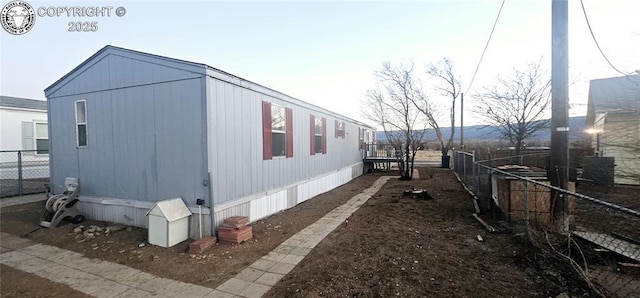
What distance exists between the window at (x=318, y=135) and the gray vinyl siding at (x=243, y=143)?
0.88m

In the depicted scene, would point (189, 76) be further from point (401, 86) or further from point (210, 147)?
point (401, 86)

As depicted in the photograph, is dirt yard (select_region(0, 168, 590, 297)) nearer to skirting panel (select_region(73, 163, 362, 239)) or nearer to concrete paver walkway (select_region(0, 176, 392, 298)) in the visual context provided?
concrete paver walkway (select_region(0, 176, 392, 298))

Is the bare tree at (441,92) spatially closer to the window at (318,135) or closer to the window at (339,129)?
the window at (339,129)

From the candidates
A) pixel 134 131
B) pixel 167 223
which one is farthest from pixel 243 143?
pixel 134 131

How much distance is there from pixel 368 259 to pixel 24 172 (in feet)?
47.8

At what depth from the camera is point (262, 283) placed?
3197mm

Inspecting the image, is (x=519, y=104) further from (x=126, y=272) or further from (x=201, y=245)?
(x=126, y=272)

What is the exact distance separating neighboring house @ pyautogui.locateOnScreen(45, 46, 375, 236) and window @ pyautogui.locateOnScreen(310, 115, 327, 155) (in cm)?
215

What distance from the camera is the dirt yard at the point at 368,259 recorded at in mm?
2922

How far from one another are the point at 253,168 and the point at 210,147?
138cm

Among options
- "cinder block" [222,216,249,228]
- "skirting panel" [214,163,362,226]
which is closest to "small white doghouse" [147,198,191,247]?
"skirting panel" [214,163,362,226]

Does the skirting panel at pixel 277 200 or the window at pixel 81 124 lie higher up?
the window at pixel 81 124

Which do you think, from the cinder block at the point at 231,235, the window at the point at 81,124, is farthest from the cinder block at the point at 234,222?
the window at the point at 81,124

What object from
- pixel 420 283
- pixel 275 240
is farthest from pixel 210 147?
pixel 420 283
